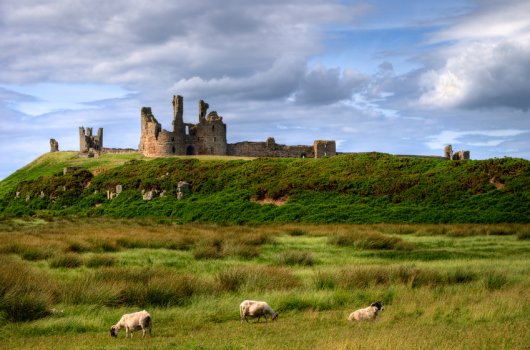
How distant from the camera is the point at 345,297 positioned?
951 cm

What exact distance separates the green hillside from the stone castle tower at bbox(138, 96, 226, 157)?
17.0 m

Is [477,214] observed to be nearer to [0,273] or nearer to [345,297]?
[345,297]

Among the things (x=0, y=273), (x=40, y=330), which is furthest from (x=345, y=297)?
(x=0, y=273)

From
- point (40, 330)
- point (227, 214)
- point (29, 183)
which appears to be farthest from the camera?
point (29, 183)

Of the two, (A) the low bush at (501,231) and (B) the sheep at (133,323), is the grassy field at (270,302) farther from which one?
(A) the low bush at (501,231)

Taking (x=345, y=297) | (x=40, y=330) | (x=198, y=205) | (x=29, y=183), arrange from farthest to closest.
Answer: (x=29, y=183)
(x=198, y=205)
(x=345, y=297)
(x=40, y=330)

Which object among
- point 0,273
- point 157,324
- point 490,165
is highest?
point 490,165

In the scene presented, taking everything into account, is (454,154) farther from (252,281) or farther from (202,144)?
(252,281)

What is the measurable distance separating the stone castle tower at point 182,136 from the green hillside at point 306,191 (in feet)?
55.9

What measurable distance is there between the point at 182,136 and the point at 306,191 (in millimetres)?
41921

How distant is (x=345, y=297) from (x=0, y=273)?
22.0 feet

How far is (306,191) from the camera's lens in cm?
3966

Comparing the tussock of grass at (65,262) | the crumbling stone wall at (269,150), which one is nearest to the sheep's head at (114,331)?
the tussock of grass at (65,262)

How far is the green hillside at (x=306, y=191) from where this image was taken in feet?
105
